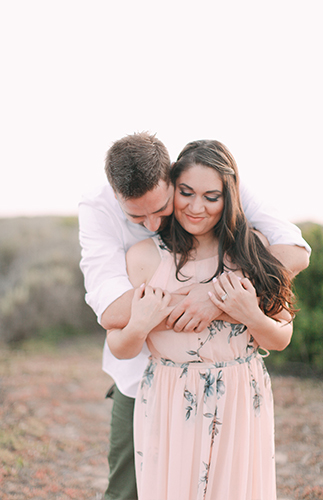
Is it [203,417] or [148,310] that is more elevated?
[148,310]

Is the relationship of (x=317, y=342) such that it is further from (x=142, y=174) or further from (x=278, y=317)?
(x=142, y=174)

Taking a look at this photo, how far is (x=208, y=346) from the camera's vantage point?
1.93 m

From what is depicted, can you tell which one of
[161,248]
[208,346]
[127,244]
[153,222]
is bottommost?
[208,346]

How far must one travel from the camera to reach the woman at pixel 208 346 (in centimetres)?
189

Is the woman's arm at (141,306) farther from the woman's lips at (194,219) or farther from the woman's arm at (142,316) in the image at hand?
the woman's lips at (194,219)

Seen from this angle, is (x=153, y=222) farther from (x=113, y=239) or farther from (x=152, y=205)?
(x=113, y=239)

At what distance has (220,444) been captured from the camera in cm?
192

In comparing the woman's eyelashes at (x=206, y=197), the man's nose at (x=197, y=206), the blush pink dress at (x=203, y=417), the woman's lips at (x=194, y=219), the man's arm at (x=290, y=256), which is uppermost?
the woman's eyelashes at (x=206, y=197)

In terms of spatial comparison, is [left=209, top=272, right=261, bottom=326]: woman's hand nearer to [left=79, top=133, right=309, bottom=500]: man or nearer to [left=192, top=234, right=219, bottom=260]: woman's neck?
[left=79, top=133, right=309, bottom=500]: man

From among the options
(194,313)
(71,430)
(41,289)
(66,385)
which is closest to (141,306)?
(194,313)

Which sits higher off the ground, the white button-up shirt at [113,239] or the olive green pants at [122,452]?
the white button-up shirt at [113,239]

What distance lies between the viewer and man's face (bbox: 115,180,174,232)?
6.24 ft

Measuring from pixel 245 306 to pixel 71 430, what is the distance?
3447 millimetres

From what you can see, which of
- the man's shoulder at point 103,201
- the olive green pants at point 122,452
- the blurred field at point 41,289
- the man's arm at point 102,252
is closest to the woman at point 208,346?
the man's arm at point 102,252
